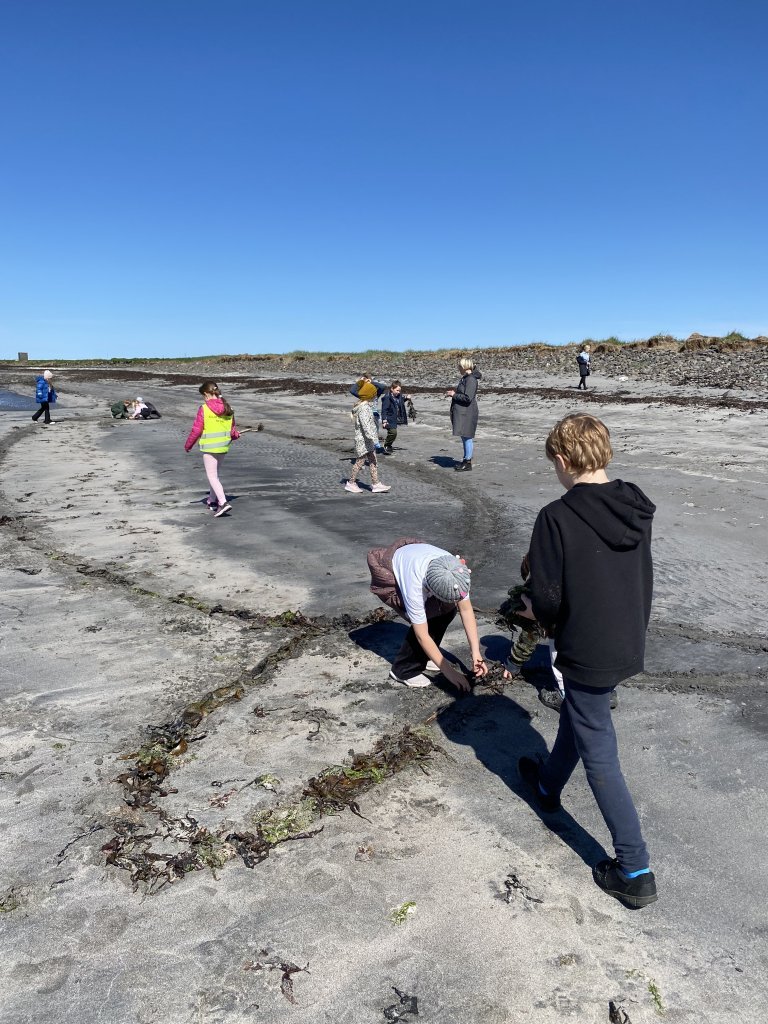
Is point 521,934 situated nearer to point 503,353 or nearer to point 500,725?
point 500,725

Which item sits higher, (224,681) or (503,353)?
(503,353)

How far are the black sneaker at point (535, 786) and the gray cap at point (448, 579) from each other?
91 cm

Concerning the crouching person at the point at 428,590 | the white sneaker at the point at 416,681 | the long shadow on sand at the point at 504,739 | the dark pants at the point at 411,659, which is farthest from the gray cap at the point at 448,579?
the white sneaker at the point at 416,681

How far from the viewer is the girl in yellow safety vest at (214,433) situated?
32.2 ft

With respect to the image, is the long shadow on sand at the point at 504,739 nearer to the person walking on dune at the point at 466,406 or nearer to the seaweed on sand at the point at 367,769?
the seaweed on sand at the point at 367,769

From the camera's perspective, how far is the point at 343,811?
11.9ft

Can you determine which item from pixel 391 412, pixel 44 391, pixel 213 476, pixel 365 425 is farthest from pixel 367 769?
pixel 44 391

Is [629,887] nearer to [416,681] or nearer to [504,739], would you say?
[504,739]

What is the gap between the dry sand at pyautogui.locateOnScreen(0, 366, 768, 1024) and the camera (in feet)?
8.79

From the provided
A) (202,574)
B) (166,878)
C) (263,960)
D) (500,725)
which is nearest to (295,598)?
(202,574)

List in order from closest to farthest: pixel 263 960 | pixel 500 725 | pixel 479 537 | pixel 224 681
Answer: pixel 263 960 < pixel 500 725 < pixel 224 681 < pixel 479 537

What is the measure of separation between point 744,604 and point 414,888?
14.6 feet

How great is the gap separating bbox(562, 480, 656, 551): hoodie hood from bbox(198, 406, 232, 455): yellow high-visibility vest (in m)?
7.65

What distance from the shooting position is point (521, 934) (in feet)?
9.43
